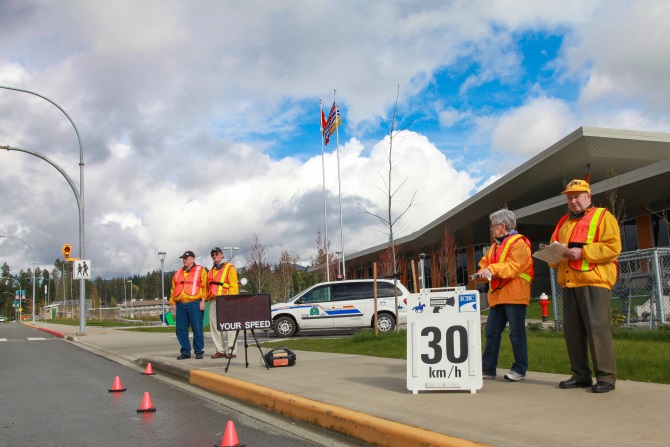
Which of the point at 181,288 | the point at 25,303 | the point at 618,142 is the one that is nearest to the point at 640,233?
the point at 618,142

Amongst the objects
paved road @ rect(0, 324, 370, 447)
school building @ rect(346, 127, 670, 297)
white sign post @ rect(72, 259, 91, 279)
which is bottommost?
paved road @ rect(0, 324, 370, 447)

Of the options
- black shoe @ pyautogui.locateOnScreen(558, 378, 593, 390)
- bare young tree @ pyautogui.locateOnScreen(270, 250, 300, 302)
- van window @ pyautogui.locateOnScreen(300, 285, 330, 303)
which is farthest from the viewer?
Answer: bare young tree @ pyautogui.locateOnScreen(270, 250, 300, 302)

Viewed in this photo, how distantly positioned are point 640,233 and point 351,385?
27273 mm

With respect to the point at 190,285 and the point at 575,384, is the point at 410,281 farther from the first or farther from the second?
the point at 575,384

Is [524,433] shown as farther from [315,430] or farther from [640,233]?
[640,233]

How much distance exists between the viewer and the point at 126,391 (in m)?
8.46

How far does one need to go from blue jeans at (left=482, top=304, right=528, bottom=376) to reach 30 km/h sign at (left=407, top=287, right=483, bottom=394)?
0.52m

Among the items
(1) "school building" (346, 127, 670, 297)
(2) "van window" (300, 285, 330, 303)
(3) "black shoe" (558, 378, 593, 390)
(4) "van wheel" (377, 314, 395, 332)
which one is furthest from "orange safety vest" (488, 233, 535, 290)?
(1) "school building" (346, 127, 670, 297)

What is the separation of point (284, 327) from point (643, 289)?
35.1ft

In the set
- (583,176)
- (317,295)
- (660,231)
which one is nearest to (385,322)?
(317,295)

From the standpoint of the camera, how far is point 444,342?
6.30 m

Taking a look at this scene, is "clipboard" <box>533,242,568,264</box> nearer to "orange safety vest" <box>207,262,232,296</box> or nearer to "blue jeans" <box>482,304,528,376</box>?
"blue jeans" <box>482,304,528,376</box>

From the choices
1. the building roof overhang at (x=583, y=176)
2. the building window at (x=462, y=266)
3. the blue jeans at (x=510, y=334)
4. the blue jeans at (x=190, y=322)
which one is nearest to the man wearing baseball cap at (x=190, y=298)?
the blue jeans at (x=190, y=322)

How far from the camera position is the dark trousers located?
5.77 metres
